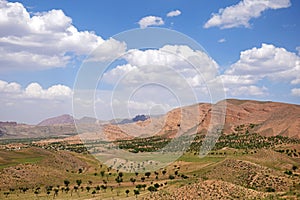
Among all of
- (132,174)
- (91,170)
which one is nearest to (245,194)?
(132,174)

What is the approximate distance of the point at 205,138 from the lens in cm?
18750

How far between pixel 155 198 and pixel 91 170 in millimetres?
70338

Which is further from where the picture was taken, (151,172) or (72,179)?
(151,172)

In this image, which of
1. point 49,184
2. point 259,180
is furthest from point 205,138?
point 259,180

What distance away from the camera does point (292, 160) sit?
343 feet

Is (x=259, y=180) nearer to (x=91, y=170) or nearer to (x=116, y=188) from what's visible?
(x=116, y=188)

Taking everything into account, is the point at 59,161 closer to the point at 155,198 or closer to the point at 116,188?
the point at 116,188

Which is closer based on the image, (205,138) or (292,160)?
(292,160)

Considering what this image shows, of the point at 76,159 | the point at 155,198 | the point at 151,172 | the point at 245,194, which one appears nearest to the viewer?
the point at 245,194

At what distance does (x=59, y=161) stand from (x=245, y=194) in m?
89.5

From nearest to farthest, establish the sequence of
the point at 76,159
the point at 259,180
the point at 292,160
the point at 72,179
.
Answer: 1. the point at 259,180
2. the point at 292,160
3. the point at 72,179
4. the point at 76,159

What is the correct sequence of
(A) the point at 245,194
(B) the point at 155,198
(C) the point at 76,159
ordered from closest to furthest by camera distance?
(A) the point at 245,194 < (B) the point at 155,198 < (C) the point at 76,159

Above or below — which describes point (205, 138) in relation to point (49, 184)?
above

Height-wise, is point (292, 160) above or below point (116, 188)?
above
